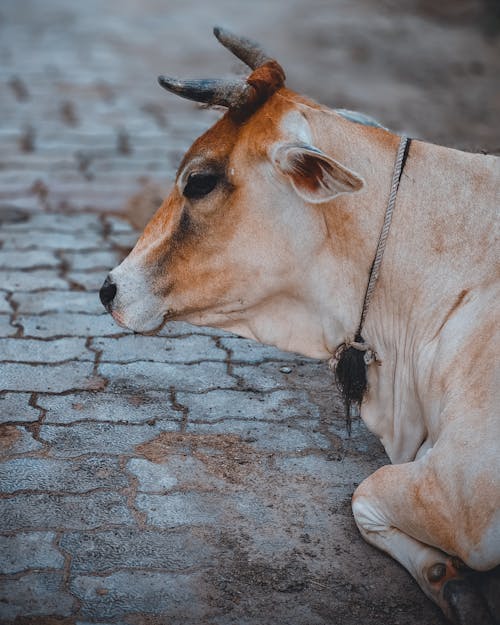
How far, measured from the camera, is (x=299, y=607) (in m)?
2.95

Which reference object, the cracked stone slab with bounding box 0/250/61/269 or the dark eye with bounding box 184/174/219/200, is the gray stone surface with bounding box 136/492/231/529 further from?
the cracked stone slab with bounding box 0/250/61/269

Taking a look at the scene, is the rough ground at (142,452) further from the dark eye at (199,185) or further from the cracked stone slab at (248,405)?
the dark eye at (199,185)

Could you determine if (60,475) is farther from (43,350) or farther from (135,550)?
(43,350)

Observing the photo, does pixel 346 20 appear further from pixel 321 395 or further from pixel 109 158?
pixel 321 395

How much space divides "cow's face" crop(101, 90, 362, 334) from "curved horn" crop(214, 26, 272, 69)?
292 millimetres

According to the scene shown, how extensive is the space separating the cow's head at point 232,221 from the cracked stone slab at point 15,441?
69 cm

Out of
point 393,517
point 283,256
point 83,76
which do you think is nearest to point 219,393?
point 283,256

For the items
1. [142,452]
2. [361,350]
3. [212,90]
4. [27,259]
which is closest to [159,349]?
[142,452]

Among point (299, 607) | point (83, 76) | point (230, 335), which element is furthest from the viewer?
point (83, 76)

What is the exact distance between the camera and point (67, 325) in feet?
16.1

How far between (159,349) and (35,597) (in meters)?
1.95

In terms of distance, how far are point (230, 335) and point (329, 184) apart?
1.91m

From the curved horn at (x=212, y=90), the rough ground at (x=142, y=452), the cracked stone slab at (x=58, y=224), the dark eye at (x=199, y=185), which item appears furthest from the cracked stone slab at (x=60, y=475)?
the cracked stone slab at (x=58, y=224)

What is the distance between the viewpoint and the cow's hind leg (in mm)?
2822
